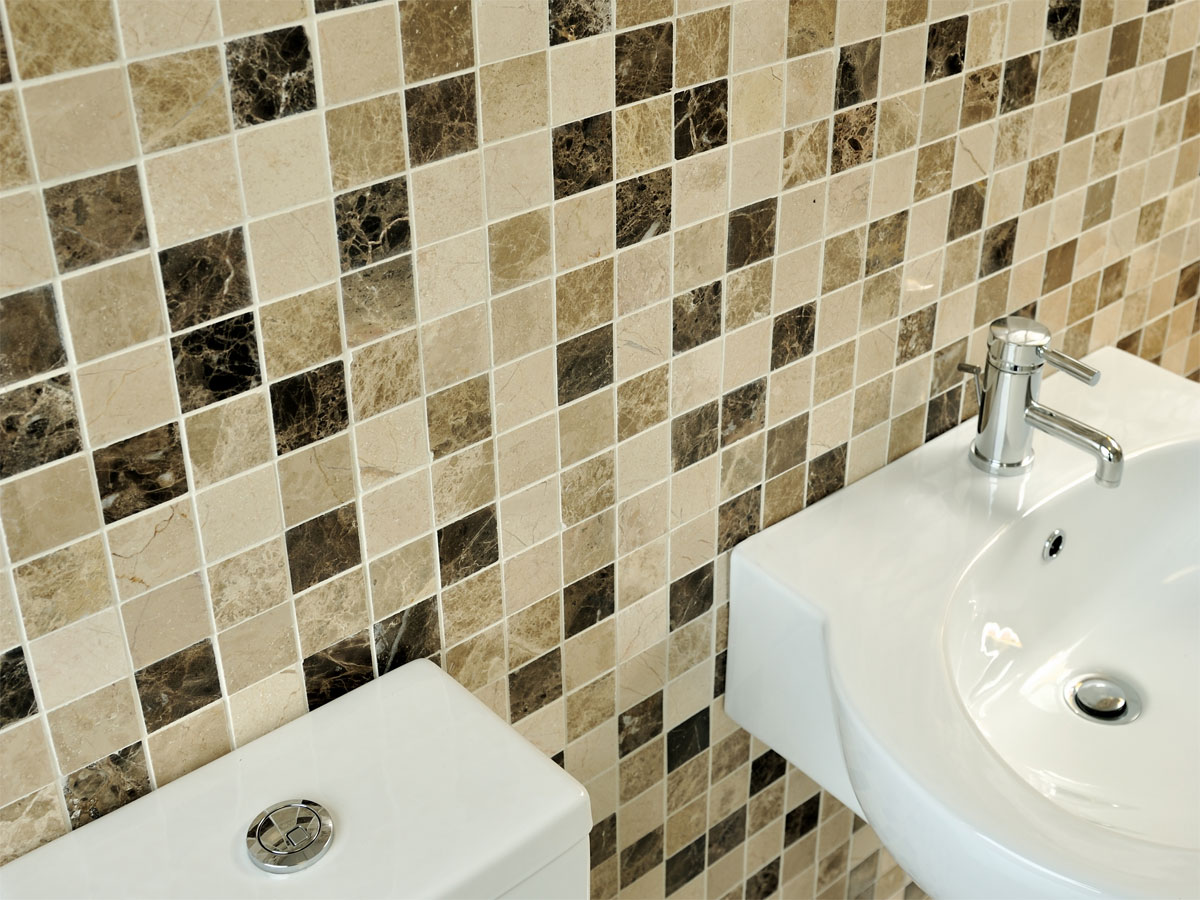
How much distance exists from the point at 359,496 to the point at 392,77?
0.87ft

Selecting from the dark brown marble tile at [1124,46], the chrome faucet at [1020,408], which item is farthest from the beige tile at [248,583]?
the dark brown marble tile at [1124,46]

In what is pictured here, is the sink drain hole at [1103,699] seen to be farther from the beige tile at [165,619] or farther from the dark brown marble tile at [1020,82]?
the beige tile at [165,619]

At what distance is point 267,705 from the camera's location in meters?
0.90

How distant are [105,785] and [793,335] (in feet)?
2.02

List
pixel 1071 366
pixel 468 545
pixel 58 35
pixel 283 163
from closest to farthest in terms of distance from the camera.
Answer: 1. pixel 58 35
2. pixel 283 163
3. pixel 468 545
4. pixel 1071 366

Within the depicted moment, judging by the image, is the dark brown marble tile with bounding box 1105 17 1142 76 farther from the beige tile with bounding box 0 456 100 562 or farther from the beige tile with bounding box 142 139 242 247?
the beige tile with bounding box 0 456 100 562

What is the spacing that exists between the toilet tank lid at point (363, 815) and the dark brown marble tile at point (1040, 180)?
710 mm

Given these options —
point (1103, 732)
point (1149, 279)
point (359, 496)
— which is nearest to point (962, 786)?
point (1103, 732)

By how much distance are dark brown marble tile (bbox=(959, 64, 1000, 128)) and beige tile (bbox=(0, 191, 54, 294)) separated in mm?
758

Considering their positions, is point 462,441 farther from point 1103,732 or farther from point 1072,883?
point 1103,732

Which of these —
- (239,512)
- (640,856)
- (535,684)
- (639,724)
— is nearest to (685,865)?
(640,856)

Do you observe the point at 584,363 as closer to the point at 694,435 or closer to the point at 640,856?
the point at 694,435

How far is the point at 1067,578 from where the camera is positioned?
1.24 metres

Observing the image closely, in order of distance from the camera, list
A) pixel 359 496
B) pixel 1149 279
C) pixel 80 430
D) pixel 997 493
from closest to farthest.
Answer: pixel 80 430
pixel 359 496
pixel 997 493
pixel 1149 279
